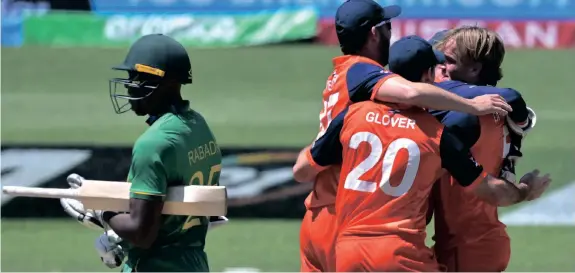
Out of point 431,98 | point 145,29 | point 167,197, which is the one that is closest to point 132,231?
point 167,197

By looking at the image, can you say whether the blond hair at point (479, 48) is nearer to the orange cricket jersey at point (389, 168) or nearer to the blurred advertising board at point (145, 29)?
the orange cricket jersey at point (389, 168)

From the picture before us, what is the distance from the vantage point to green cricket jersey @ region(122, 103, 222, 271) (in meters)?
4.44

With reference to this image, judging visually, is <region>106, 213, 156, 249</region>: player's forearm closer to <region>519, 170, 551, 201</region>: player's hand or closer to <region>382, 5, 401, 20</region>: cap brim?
<region>382, 5, 401, 20</region>: cap brim

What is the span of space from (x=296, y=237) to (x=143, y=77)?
584cm

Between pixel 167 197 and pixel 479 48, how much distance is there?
1736 millimetres

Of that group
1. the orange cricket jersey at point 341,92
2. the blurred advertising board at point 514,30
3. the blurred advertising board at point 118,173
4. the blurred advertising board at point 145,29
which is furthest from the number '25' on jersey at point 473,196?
the blurred advertising board at point 145,29

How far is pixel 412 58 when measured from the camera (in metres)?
4.63

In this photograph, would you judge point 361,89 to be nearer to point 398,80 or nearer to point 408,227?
point 398,80

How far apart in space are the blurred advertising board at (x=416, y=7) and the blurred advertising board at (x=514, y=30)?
148mm

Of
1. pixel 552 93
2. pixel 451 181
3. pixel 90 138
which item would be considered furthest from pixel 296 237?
pixel 552 93

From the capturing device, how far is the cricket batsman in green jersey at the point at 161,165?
443 centimetres

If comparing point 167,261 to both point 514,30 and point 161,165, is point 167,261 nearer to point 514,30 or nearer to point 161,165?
point 161,165

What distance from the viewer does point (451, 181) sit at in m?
4.88

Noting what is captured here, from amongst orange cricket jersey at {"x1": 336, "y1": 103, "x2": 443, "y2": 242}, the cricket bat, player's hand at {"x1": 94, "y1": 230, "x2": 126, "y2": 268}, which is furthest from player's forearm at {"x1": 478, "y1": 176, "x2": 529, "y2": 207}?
player's hand at {"x1": 94, "y1": 230, "x2": 126, "y2": 268}
